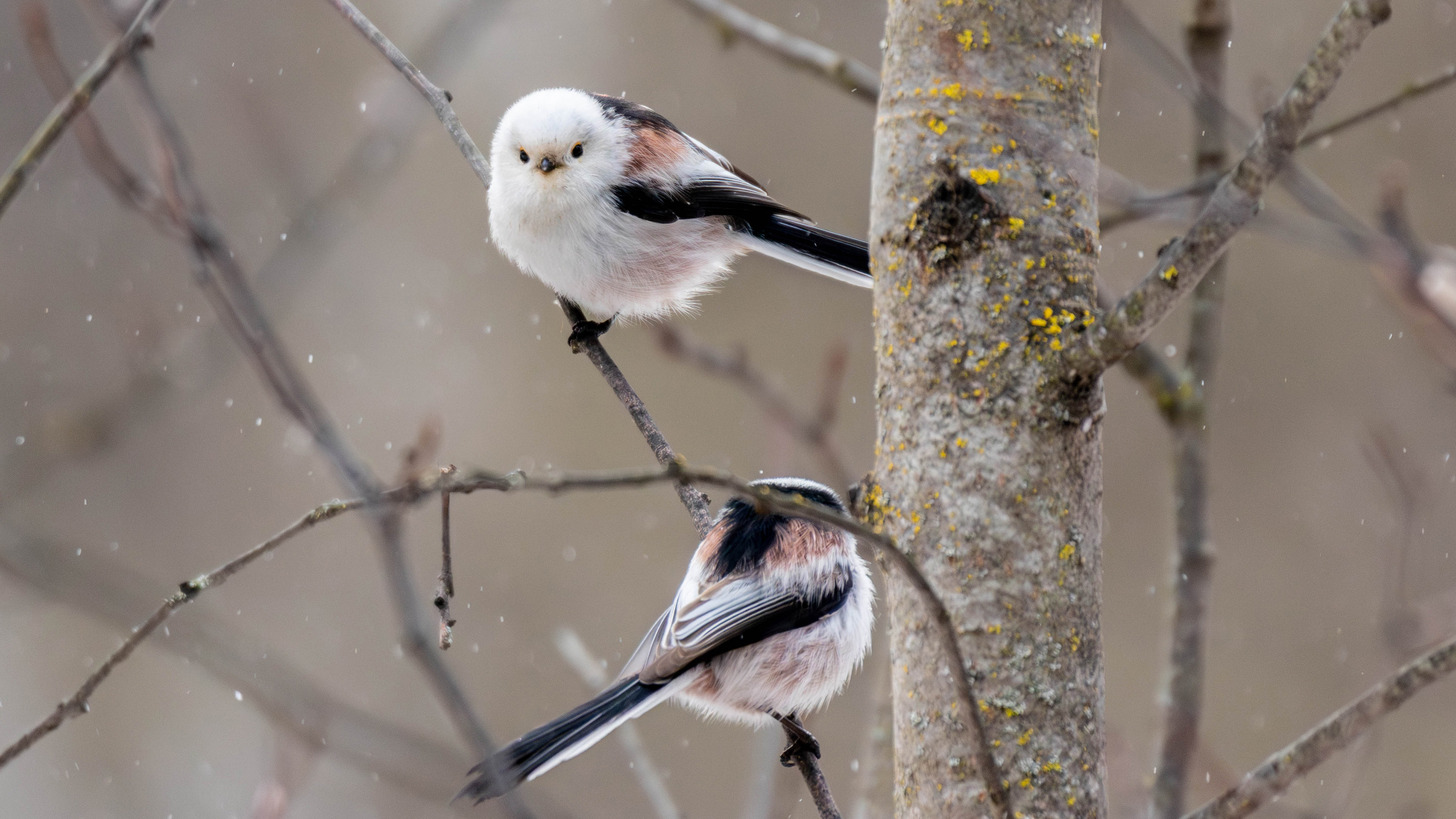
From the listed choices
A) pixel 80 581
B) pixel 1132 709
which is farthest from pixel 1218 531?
pixel 80 581

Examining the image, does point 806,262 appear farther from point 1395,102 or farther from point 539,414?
point 539,414

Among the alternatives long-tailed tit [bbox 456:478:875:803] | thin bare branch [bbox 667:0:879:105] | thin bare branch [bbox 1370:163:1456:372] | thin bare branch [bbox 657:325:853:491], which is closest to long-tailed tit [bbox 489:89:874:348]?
thin bare branch [bbox 657:325:853:491]

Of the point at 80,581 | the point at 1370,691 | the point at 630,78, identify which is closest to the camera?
the point at 1370,691

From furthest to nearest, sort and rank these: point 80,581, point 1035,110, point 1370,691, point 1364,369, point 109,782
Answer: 1. point 109,782
2. point 1364,369
3. point 80,581
4. point 1035,110
5. point 1370,691

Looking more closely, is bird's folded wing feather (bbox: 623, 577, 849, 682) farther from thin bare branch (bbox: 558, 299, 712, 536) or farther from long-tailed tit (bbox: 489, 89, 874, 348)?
long-tailed tit (bbox: 489, 89, 874, 348)

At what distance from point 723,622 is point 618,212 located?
120 centimetres

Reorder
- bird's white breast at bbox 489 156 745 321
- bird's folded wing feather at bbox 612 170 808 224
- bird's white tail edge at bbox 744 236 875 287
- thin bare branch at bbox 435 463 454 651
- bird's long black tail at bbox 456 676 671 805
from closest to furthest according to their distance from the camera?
thin bare branch at bbox 435 463 454 651, bird's long black tail at bbox 456 676 671 805, bird's white tail edge at bbox 744 236 875 287, bird's white breast at bbox 489 156 745 321, bird's folded wing feather at bbox 612 170 808 224

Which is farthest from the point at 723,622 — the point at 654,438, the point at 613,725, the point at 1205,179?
the point at 1205,179

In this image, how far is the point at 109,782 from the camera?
20.2ft

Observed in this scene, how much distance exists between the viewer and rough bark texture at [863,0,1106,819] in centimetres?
129

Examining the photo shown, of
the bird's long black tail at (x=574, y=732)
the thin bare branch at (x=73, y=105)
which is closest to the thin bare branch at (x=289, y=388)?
the thin bare branch at (x=73, y=105)

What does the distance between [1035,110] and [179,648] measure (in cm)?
123

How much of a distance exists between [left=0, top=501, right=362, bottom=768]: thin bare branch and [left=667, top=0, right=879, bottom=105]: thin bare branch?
148 centimetres

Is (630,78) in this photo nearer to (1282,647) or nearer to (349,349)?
(349,349)
